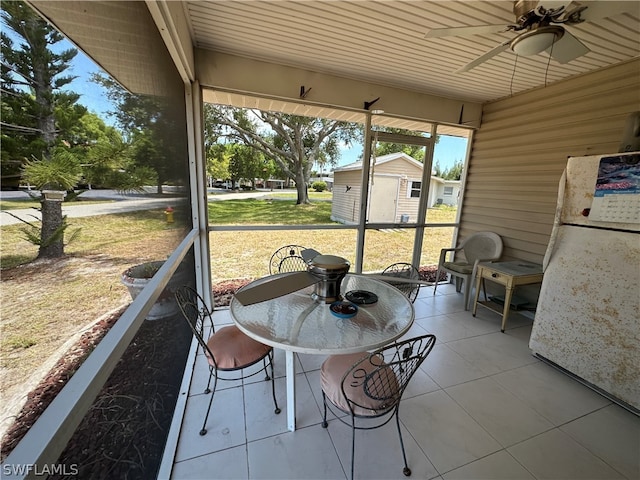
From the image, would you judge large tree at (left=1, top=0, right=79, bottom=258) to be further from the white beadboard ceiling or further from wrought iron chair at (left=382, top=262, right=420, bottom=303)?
wrought iron chair at (left=382, top=262, right=420, bottom=303)

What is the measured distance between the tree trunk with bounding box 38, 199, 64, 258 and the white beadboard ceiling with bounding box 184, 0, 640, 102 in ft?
6.29

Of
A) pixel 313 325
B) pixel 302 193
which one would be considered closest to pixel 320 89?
pixel 302 193

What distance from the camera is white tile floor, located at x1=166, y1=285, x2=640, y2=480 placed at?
139 cm

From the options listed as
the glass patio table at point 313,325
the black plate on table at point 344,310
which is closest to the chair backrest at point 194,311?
the glass patio table at point 313,325

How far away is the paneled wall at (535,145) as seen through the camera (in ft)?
7.88

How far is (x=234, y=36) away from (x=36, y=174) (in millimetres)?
Answer: 2265

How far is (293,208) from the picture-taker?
11.8 feet

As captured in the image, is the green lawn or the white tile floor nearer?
the green lawn

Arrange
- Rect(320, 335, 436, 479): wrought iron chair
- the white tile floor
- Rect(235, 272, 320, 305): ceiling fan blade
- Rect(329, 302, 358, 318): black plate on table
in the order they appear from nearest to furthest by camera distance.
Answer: Rect(320, 335, 436, 479): wrought iron chair → the white tile floor → Rect(329, 302, 358, 318): black plate on table → Rect(235, 272, 320, 305): ceiling fan blade

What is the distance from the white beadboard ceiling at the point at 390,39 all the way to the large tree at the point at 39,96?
64.9 inches

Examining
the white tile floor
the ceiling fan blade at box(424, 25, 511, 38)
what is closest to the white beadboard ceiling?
the ceiling fan blade at box(424, 25, 511, 38)

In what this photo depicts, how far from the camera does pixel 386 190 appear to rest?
3549mm

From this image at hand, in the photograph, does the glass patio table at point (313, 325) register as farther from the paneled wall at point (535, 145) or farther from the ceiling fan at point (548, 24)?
the paneled wall at point (535, 145)

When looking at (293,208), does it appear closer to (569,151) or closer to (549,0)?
(549,0)
